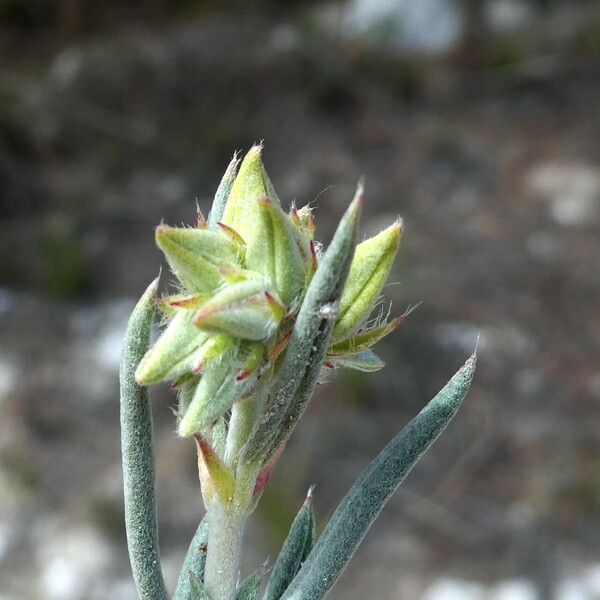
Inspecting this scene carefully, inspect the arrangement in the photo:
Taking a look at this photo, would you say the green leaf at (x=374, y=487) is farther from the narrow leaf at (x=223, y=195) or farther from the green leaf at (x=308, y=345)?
the narrow leaf at (x=223, y=195)

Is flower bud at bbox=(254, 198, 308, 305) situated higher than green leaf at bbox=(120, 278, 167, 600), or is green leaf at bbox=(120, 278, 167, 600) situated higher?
flower bud at bbox=(254, 198, 308, 305)

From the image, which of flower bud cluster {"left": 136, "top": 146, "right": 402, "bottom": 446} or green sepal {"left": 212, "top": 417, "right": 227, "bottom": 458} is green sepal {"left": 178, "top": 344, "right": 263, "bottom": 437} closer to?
flower bud cluster {"left": 136, "top": 146, "right": 402, "bottom": 446}

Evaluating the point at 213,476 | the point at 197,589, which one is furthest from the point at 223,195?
the point at 197,589

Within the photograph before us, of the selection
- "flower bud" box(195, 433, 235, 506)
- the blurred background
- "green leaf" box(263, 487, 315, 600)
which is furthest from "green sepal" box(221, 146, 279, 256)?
the blurred background

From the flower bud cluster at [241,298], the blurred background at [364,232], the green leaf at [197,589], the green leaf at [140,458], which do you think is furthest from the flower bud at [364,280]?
the blurred background at [364,232]

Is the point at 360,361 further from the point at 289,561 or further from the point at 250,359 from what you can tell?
the point at 289,561

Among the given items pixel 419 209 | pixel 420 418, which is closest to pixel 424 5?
pixel 419 209

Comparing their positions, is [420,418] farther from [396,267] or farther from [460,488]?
[396,267]

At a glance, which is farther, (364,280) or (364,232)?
(364,232)
